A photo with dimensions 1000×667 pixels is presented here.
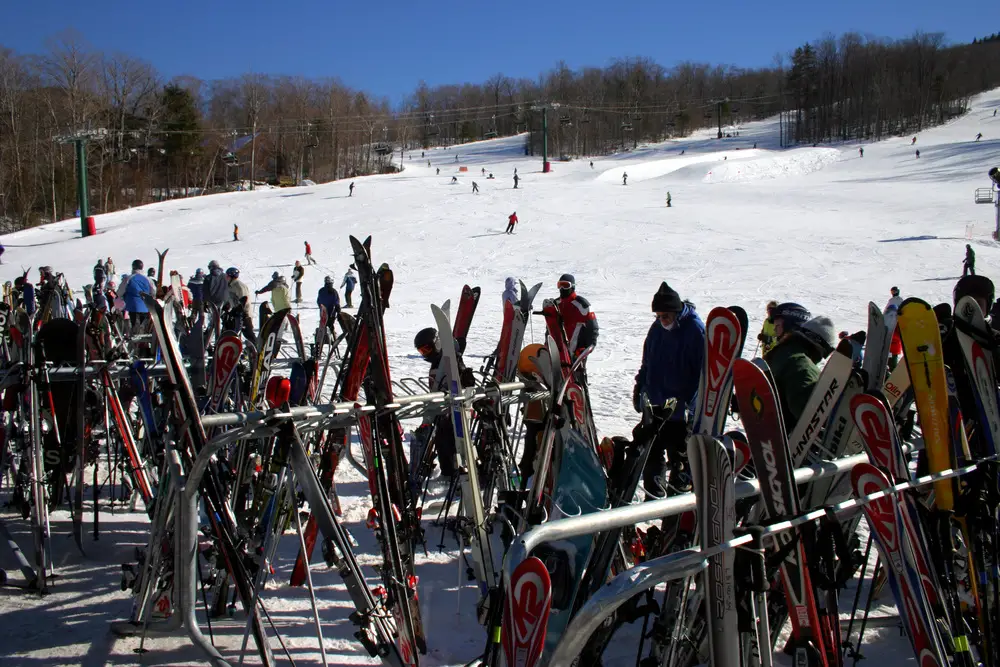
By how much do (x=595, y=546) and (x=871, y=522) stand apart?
0.96 m

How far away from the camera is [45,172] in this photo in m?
51.7

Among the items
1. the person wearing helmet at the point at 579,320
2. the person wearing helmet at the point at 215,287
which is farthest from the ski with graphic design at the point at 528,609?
the person wearing helmet at the point at 215,287

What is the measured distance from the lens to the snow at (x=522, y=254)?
3.96 meters

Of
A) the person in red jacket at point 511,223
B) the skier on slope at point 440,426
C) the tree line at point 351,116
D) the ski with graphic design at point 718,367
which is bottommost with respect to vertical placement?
the skier on slope at point 440,426

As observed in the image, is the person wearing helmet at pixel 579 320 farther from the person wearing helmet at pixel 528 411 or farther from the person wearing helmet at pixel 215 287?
the person wearing helmet at pixel 215 287

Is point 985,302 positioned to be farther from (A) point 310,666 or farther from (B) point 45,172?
(B) point 45,172

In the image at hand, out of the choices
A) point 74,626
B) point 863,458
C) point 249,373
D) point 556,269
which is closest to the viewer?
point 863,458

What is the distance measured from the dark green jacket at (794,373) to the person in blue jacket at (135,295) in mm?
9662

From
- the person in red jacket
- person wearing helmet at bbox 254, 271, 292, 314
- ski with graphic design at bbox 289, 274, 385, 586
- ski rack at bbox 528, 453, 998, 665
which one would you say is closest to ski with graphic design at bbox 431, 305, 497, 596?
ski with graphic design at bbox 289, 274, 385, 586

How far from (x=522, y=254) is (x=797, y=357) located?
22309 mm

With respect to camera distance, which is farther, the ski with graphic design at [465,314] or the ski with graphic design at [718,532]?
the ski with graphic design at [465,314]

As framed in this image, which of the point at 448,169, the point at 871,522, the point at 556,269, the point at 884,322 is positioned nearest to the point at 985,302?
the point at 884,322

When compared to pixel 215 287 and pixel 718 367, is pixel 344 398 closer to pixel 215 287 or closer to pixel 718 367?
pixel 718 367

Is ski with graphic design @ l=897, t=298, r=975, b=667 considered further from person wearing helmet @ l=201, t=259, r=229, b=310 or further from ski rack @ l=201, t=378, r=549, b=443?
person wearing helmet @ l=201, t=259, r=229, b=310
